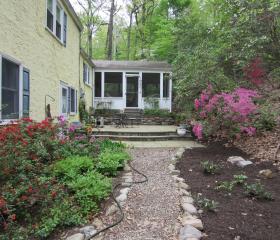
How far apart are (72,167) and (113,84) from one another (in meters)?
13.0

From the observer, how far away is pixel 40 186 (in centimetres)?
361

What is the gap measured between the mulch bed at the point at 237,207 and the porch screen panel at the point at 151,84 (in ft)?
36.7

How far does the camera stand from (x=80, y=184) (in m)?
3.91

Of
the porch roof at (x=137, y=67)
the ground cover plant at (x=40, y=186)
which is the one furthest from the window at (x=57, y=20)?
the porch roof at (x=137, y=67)

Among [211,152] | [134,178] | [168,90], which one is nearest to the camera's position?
[134,178]

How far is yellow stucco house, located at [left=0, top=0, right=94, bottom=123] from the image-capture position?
18.6 ft

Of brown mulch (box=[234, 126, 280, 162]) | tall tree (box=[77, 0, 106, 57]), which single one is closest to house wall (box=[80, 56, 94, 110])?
brown mulch (box=[234, 126, 280, 162])

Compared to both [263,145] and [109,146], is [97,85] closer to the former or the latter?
[109,146]

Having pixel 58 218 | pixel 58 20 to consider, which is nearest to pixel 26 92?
pixel 58 20

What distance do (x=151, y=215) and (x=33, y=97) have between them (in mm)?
4907

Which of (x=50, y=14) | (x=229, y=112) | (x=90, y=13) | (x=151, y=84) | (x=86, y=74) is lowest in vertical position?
(x=229, y=112)

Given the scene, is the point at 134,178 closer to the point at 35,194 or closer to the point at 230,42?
the point at 35,194

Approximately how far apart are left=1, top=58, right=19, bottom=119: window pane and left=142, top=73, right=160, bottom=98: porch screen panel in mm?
11417

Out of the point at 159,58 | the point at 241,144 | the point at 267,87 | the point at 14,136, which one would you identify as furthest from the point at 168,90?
the point at 14,136
